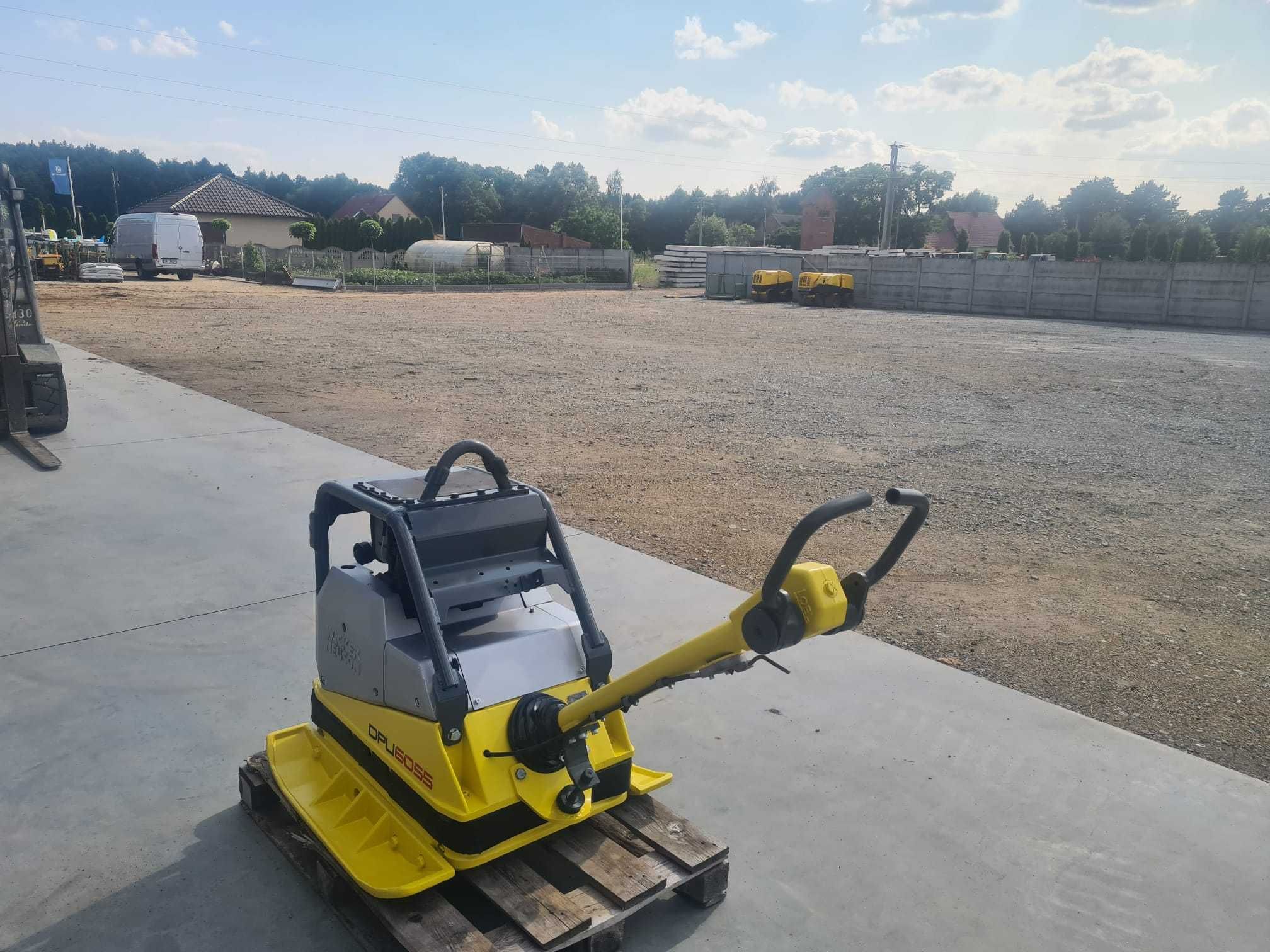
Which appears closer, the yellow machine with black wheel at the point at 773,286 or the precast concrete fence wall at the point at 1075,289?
the precast concrete fence wall at the point at 1075,289

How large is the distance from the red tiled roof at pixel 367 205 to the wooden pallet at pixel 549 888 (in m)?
78.3

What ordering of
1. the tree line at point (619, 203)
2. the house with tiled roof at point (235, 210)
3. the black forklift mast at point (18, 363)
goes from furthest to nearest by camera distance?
the tree line at point (619, 203) → the house with tiled roof at point (235, 210) → the black forklift mast at point (18, 363)

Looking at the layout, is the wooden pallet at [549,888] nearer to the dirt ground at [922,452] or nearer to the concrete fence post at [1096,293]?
the dirt ground at [922,452]

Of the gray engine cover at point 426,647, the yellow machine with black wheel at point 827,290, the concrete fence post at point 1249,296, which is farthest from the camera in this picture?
the yellow machine with black wheel at point 827,290

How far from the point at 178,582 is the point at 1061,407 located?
1215cm

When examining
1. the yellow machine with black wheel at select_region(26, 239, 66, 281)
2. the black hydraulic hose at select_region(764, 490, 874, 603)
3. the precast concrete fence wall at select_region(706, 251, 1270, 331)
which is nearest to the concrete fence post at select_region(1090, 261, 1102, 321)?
the precast concrete fence wall at select_region(706, 251, 1270, 331)

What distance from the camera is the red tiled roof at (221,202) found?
60.5 m

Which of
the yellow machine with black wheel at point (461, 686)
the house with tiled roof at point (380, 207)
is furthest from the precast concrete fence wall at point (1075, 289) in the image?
the house with tiled roof at point (380, 207)

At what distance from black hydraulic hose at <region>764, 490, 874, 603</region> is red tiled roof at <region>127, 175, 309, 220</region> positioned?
65858 mm

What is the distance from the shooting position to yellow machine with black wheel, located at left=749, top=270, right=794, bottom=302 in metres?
38.6

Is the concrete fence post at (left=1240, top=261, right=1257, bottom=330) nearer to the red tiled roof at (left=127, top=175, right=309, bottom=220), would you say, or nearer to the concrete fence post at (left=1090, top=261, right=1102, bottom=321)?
the concrete fence post at (left=1090, top=261, right=1102, bottom=321)

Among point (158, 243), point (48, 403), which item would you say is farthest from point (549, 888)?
point (158, 243)

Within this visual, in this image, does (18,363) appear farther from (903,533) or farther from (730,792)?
(903,533)

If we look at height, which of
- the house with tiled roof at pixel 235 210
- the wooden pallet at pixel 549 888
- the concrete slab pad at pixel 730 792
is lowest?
the concrete slab pad at pixel 730 792
